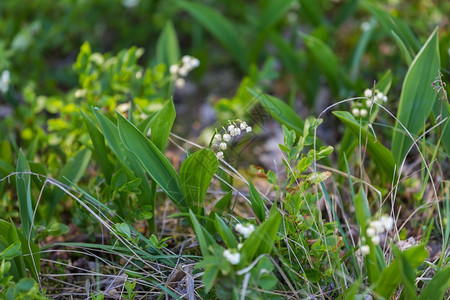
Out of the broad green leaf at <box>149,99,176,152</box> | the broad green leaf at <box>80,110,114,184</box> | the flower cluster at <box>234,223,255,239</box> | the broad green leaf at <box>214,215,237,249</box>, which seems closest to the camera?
the flower cluster at <box>234,223,255,239</box>

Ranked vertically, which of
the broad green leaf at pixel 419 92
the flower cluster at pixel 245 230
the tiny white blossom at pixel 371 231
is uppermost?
the broad green leaf at pixel 419 92

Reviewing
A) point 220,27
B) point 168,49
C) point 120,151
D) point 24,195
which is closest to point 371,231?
point 120,151

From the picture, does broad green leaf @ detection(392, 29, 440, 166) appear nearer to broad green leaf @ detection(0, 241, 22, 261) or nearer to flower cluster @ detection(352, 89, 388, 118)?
flower cluster @ detection(352, 89, 388, 118)

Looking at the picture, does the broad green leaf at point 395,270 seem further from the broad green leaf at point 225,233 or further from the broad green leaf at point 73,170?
the broad green leaf at point 73,170

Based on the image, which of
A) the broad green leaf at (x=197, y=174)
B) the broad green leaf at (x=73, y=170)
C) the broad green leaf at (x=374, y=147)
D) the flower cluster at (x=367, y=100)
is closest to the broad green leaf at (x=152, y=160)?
Answer: the broad green leaf at (x=197, y=174)

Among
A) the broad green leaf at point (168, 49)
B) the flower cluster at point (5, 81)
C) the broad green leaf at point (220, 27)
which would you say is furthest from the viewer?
the broad green leaf at point (220, 27)

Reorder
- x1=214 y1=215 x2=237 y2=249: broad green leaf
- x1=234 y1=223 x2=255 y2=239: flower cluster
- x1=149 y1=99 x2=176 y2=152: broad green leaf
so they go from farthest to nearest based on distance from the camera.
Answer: x1=149 y1=99 x2=176 y2=152: broad green leaf
x1=214 y1=215 x2=237 y2=249: broad green leaf
x1=234 y1=223 x2=255 y2=239: flower cluster

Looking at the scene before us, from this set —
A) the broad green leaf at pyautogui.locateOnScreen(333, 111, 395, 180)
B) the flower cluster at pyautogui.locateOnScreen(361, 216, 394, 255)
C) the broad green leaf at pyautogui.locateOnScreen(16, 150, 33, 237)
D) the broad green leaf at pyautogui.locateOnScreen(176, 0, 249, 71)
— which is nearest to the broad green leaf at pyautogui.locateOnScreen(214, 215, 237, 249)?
the flower cluster at pyautogui.locateOnScreen(361, 216, 394, 255)
